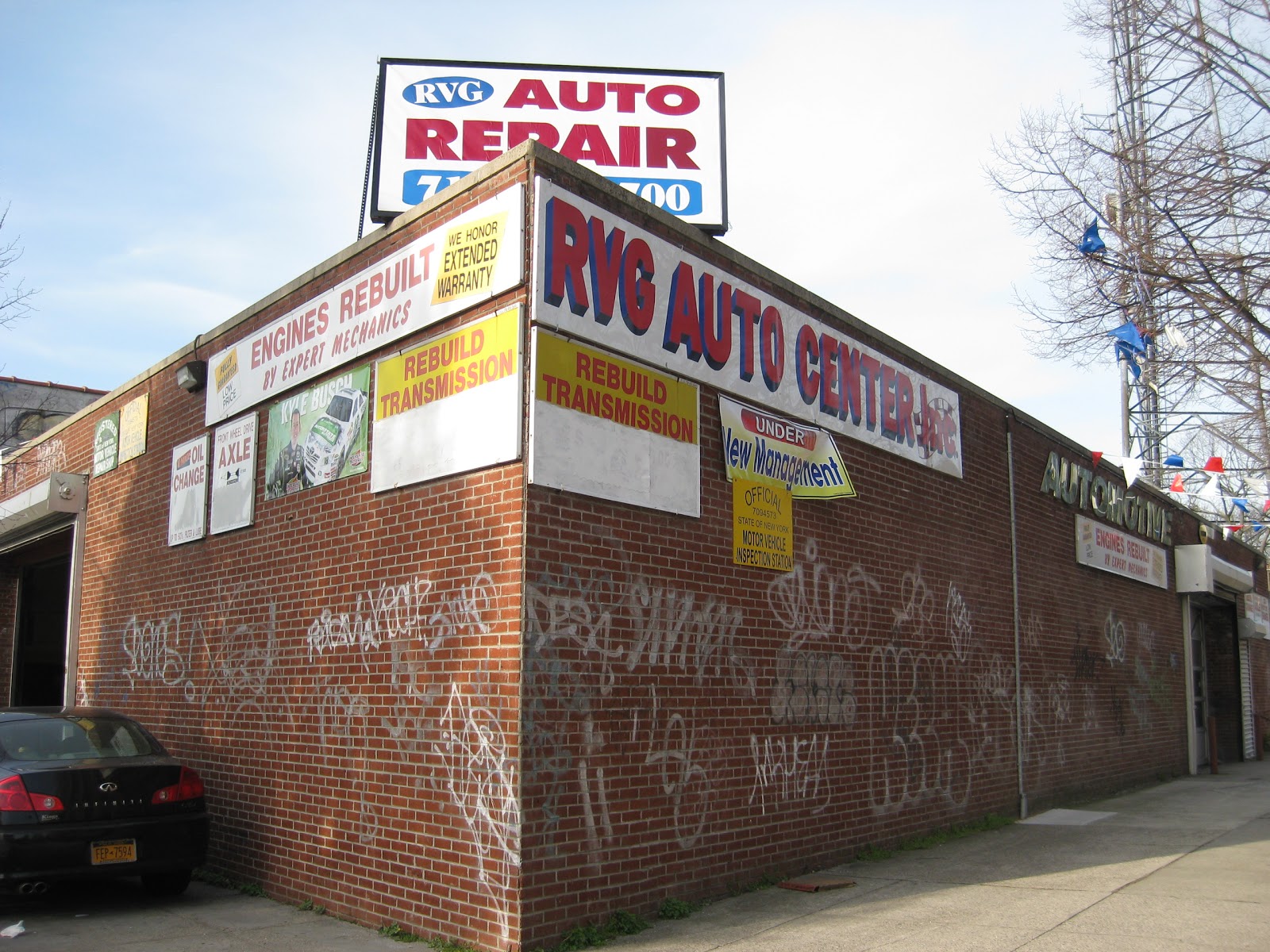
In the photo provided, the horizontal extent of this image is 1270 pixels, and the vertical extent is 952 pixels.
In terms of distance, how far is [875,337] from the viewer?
37.2 feet

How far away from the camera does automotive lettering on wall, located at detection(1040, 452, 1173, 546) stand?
15484 millimetres

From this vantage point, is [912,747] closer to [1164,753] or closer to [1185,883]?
[1185,883]

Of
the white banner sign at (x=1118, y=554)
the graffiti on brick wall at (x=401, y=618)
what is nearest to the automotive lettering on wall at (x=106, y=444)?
the graffiti on brick wall at (x=401, y=618)

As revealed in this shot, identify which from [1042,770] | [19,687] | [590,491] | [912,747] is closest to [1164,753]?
[1042,770]

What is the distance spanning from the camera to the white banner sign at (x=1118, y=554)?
15.9 metres

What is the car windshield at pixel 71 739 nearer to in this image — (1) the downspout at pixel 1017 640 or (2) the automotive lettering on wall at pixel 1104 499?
(1) the downspout at pixel 1017 640

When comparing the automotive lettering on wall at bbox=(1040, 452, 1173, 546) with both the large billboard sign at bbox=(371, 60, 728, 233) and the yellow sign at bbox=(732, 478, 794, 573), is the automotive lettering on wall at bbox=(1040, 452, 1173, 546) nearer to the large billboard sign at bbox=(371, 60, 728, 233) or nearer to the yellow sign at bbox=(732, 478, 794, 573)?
the large billboard sign at bbox=(371, 60, 728, 233)

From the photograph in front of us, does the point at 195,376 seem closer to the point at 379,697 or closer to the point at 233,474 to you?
the point at 233,474

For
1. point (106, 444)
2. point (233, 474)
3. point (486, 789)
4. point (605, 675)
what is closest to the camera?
point (486, 789)

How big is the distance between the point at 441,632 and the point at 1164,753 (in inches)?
596

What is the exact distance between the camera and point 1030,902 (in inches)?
316

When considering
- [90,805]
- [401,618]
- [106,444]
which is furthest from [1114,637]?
[106,444]

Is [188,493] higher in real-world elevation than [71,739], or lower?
higher

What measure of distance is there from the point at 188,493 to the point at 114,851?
169 inches
